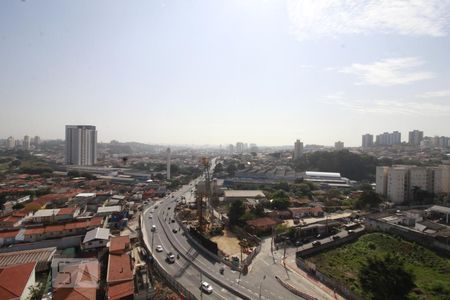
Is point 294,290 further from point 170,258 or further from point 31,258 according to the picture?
point 31,258

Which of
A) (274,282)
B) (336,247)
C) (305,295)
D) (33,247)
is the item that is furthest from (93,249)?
(336,247)

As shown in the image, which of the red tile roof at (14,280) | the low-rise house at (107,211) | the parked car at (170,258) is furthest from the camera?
the low-rise house at (107,211)

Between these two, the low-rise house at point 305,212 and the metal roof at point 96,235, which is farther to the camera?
the low-rise house at point 305,212

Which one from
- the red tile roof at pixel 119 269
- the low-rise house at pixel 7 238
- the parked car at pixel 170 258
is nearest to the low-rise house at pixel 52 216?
the low-rise house at pixel 7 238

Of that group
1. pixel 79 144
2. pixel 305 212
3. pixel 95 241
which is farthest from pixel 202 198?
pixel 79 144

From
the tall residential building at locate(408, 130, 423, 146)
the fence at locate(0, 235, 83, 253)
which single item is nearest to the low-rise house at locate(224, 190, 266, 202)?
the fence at locate(0, 235, 83, 253)

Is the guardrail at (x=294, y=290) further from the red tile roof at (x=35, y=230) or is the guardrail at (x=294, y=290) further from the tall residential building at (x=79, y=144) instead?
the tall residential building at (x=79, y=144)

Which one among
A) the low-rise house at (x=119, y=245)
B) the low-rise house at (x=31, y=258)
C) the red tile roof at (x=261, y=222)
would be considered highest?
the red tile roof at (x=261, y=222)
